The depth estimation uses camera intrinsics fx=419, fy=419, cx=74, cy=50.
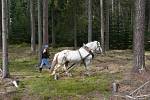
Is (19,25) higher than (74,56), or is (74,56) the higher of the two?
(19,25)

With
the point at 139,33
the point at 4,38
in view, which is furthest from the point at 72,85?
the point at 139,33

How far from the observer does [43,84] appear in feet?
53.4

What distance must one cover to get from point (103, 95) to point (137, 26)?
414 centimetres

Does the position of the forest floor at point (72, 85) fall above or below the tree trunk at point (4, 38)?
below

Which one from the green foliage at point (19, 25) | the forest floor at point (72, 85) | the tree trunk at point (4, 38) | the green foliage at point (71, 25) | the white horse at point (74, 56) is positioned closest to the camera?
the forest floor at point (72, 85)

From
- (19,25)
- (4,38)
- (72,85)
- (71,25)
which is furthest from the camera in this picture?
(19,25)

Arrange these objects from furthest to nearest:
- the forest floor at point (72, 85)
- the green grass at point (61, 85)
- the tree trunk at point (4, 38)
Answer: the tree trunk at point (4, 38) → the green grass at point (61, 85) → the forest floor at point (72, 85)

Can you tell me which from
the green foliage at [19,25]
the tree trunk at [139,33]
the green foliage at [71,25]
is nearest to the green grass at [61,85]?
the tree trunk at [139,33]

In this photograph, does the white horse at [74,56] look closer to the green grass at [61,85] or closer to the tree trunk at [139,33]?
the green grass at [61,85]


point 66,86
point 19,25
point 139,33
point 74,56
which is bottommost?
point 66,86

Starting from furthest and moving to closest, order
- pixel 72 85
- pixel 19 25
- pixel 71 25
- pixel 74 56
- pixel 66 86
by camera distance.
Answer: pixel 19 25 → pixel 71 25 → pixel 74 56 → pixel 72 85 → pixel 66 86

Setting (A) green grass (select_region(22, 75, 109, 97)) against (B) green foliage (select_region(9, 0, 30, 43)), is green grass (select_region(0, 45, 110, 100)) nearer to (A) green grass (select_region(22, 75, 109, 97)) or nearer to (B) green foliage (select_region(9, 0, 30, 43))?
(A) green grass (select_region(22, 75, 109, 97))

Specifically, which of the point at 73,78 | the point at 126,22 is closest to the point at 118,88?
the point at 73,78

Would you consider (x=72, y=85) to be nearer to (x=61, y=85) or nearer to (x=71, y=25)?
(x=61, y=85)
